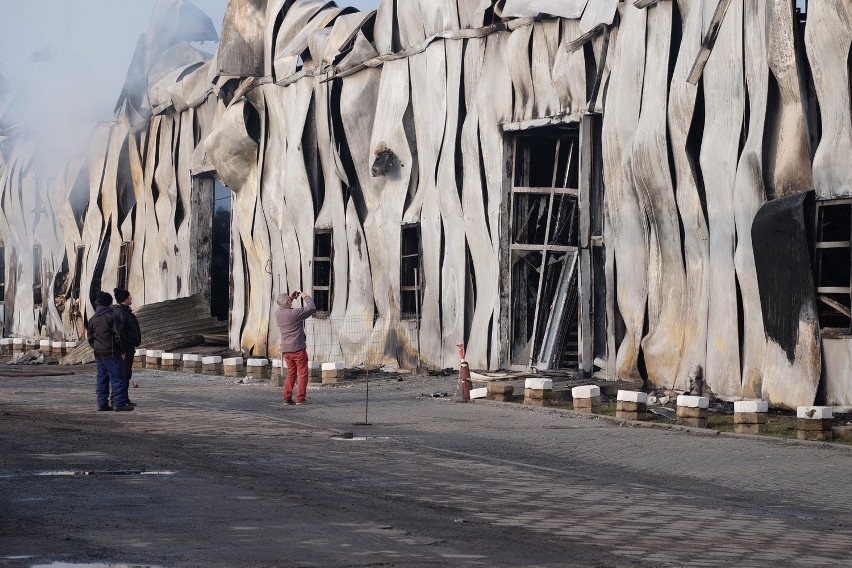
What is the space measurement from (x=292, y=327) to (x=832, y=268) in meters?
7.15

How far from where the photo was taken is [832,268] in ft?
50.6

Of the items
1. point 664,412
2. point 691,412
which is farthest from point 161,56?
point 691,412

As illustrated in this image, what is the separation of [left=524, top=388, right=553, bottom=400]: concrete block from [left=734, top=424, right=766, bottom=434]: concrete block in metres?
3.64

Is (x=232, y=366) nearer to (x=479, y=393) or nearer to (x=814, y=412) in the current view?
(x=479, y=393)

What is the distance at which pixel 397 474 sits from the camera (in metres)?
10.7

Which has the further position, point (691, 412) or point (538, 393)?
point (538, 393)

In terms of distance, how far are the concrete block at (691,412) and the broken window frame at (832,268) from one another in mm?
1639

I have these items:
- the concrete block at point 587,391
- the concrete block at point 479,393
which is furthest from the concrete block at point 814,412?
the concrete block at point 479,393

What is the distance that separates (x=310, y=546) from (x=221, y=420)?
26.7 ft

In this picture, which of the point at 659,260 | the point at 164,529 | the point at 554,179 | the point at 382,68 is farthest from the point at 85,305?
the point at 164,529

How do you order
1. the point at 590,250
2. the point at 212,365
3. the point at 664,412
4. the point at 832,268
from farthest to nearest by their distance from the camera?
the point at 212,365, the point at 590,250, the point at 664,412, the point at 832,268

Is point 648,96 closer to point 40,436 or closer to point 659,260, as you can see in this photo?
point 659,260

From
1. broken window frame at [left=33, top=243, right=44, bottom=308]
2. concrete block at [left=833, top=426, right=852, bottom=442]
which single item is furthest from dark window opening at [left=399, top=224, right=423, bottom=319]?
broken window frame at [left=33, top=243, right=44, bottom=308]

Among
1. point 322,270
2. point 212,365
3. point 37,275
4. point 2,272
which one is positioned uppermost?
point 2,272
